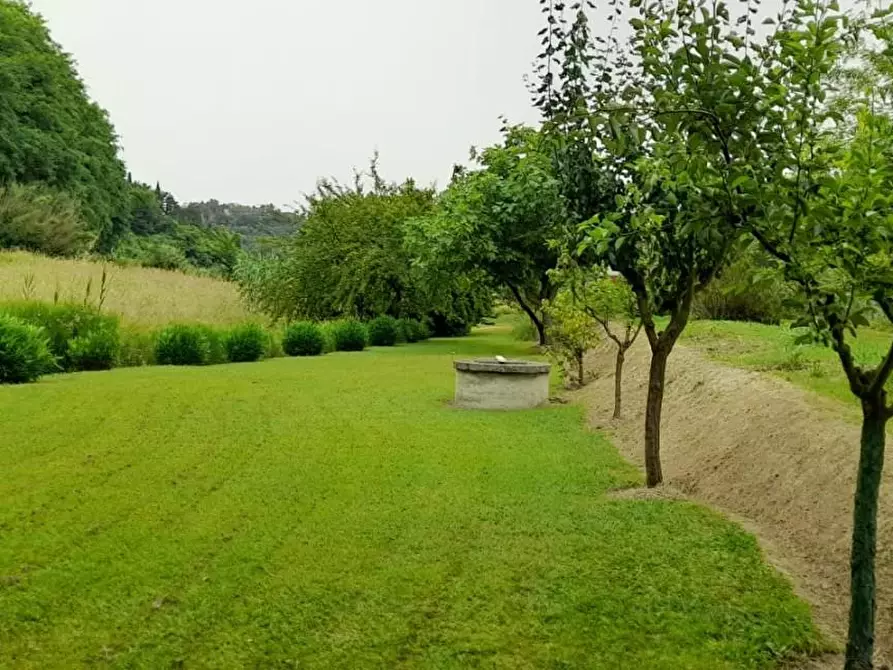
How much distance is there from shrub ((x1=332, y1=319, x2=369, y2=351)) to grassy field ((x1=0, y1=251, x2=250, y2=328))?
270 centimetres

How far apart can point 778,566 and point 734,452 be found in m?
1.92

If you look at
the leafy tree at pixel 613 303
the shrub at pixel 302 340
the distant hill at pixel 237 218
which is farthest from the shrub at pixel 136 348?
the distant hill at pixel 237 218

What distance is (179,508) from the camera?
4559mm

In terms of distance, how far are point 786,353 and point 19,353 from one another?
953 cm

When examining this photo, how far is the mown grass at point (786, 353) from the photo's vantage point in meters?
6.69

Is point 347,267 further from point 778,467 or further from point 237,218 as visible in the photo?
point 237,218

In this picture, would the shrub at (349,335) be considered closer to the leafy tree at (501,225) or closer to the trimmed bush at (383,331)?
the trimmed bush at (383,331)

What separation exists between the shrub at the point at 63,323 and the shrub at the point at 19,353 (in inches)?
39.7

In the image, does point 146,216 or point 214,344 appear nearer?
point 214,344

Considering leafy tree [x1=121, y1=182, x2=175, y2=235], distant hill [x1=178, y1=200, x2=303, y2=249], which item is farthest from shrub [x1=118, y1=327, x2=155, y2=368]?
distant hill [x1=178, y1=200, x2=303, y2=249]

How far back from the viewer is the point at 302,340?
16344 millimetres

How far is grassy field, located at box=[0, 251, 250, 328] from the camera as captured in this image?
14531 mm

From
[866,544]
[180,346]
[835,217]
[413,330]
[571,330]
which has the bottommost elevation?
[180,346]

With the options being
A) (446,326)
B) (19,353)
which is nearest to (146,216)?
(446,326)
